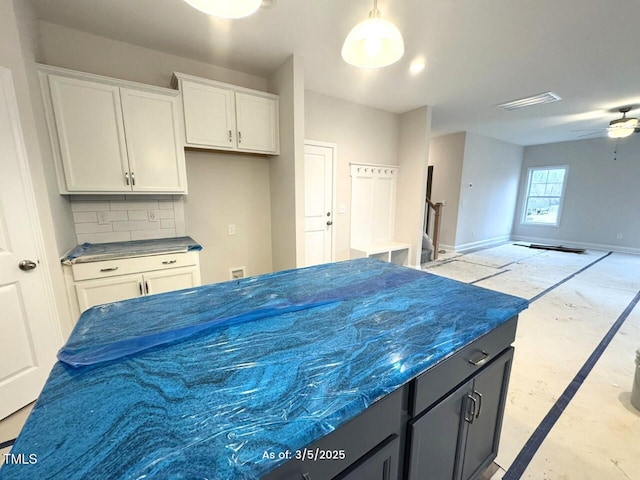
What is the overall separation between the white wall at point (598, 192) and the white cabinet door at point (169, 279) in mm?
9093

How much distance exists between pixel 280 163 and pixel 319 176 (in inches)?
30.9

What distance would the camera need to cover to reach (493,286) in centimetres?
391

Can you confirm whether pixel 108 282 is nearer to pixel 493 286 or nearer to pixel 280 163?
pixel 280 163

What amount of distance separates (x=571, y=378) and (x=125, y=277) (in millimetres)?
3725

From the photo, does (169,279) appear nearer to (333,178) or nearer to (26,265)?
(26,265)

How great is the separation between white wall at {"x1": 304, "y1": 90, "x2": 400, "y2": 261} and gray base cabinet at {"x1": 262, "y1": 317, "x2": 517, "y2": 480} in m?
3.01

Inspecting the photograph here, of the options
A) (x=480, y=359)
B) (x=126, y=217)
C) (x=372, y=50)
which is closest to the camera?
(x=480, y=359)

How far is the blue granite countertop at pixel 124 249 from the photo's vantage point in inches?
78.4

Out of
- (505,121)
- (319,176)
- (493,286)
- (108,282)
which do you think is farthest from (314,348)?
(505,121)

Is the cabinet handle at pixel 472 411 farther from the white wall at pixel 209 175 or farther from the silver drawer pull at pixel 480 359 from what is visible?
the white wall at pixel 209 175

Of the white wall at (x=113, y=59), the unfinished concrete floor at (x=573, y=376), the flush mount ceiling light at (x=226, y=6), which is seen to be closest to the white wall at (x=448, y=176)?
the unfinished concrete floor at (x=573, y=376)

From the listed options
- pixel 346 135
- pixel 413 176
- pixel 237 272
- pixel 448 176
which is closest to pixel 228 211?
pixel 237 272

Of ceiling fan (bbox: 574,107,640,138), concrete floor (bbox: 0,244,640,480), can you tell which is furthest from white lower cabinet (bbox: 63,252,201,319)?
ceiling fan (bbox: 574,107,640,138)

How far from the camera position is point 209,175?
2980mm
